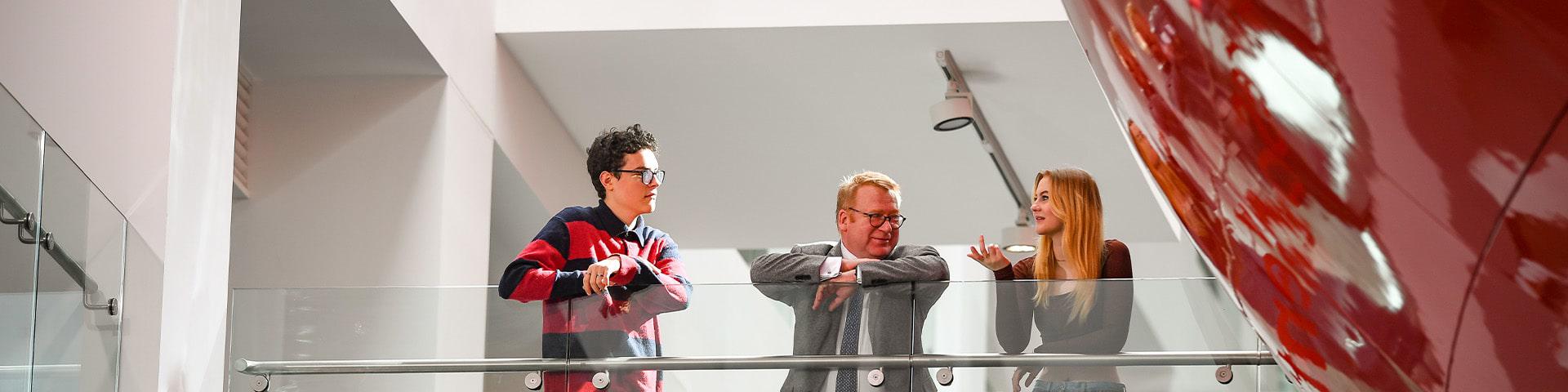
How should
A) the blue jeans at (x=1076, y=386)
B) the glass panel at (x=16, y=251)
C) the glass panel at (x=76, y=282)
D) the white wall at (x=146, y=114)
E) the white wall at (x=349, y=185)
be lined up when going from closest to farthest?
the glass panel at (x=16, y=251) < the glass panel at (x=76, y=282) < the blue jeans at (x=1076, y=386) < the white wall at (x=146, y=114) < the white wall at (x=349, y=185)

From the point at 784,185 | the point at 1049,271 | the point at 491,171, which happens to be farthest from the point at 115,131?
the point at 784,185

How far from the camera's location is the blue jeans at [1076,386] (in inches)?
179

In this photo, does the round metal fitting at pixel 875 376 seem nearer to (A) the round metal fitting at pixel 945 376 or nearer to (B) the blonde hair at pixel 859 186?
(A) the round metal fitting at pixel 945 376

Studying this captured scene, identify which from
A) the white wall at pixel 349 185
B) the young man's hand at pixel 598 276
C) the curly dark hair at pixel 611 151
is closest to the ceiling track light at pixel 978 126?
the white wall at pixel 349 185

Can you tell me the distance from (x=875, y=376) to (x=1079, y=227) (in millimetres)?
727

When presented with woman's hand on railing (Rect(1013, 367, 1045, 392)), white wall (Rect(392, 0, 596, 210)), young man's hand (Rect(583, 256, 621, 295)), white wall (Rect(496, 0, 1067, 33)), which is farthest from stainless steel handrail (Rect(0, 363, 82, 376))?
white wall (Rect(496, 0, 1067, 33))

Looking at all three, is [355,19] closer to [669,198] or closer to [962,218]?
[669,198]

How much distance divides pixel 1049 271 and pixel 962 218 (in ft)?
27.8

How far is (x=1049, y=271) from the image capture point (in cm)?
471

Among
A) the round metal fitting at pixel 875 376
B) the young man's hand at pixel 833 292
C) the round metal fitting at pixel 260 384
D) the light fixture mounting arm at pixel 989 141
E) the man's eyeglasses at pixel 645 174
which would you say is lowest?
the round metal fitting at pixel 260 384

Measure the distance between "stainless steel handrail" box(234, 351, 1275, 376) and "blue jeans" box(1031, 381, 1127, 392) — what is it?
55 mm

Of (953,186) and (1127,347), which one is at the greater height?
(953,186)

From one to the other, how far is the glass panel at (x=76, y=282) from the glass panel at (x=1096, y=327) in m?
2.35

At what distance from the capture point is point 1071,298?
458cm
